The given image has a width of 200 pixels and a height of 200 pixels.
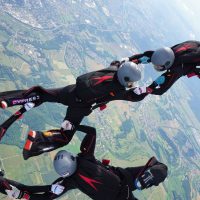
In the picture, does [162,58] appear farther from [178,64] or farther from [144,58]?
[178,64]

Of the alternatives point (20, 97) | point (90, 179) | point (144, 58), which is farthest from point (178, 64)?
point (20, 97)

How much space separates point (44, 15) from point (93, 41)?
23.7 metres

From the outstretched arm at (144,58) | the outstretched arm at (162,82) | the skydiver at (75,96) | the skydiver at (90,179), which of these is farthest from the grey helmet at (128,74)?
the skydiver at (90,179)

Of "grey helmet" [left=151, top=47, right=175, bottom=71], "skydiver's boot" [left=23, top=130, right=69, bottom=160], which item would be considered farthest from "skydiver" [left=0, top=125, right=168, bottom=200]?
"grey helmet" [left=151, top=47, right=175, bottom=71]

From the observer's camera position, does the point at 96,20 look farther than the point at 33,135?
Yes

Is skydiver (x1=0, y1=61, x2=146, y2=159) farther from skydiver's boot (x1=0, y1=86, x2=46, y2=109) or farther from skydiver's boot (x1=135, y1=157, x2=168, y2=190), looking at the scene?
skydiver's boot (x1=135, y1=157, x2=168, y2=190)

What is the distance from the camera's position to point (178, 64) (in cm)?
1018

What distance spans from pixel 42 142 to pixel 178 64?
456 centimetres

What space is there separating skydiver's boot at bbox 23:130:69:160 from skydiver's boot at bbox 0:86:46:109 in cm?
93

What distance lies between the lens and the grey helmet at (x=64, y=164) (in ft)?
26.4

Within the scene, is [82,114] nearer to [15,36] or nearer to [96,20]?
[15,36]

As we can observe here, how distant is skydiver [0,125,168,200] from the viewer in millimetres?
8156

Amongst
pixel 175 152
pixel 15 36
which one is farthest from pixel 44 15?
pixel 175 152

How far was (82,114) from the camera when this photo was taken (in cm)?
973
